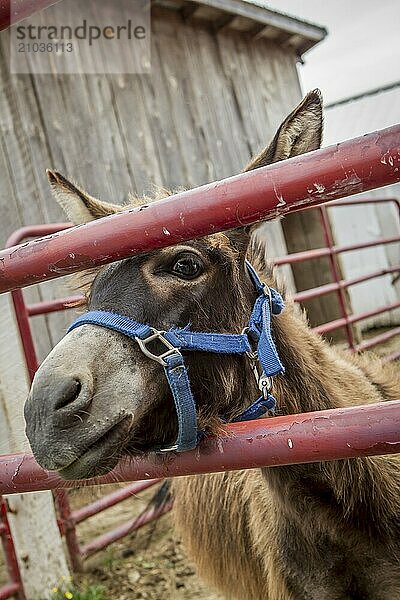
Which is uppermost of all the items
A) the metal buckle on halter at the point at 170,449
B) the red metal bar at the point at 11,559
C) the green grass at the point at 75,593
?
the metal buckle on halter at the point at 170,449

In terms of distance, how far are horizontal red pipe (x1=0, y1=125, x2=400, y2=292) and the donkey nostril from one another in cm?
24

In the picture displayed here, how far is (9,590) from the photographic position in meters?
3.21

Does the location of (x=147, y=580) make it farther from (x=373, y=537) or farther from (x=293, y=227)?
(x=293, y=227)

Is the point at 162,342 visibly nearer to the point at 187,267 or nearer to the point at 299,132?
the point at 187,267

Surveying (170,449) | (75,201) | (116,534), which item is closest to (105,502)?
(116,534)

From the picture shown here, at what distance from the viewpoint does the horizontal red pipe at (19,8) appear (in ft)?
4.46

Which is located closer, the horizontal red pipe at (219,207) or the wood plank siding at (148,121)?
the horizontal red pipe at (219,207)

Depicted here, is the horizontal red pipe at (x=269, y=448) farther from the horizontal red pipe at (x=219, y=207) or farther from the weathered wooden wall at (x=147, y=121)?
the weathered wooden wall at (x=147, y=121)

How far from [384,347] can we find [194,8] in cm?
381

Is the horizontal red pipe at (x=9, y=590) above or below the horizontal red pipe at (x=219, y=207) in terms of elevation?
below

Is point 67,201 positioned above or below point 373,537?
above

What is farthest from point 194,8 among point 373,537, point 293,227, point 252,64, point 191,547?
point 373,537

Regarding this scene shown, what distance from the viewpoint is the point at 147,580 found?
3582 millimetres

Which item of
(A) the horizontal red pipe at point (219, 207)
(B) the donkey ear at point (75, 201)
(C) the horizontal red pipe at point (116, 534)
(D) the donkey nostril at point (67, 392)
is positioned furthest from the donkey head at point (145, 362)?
(C) the horizontal red pipe at point (116, 534)
